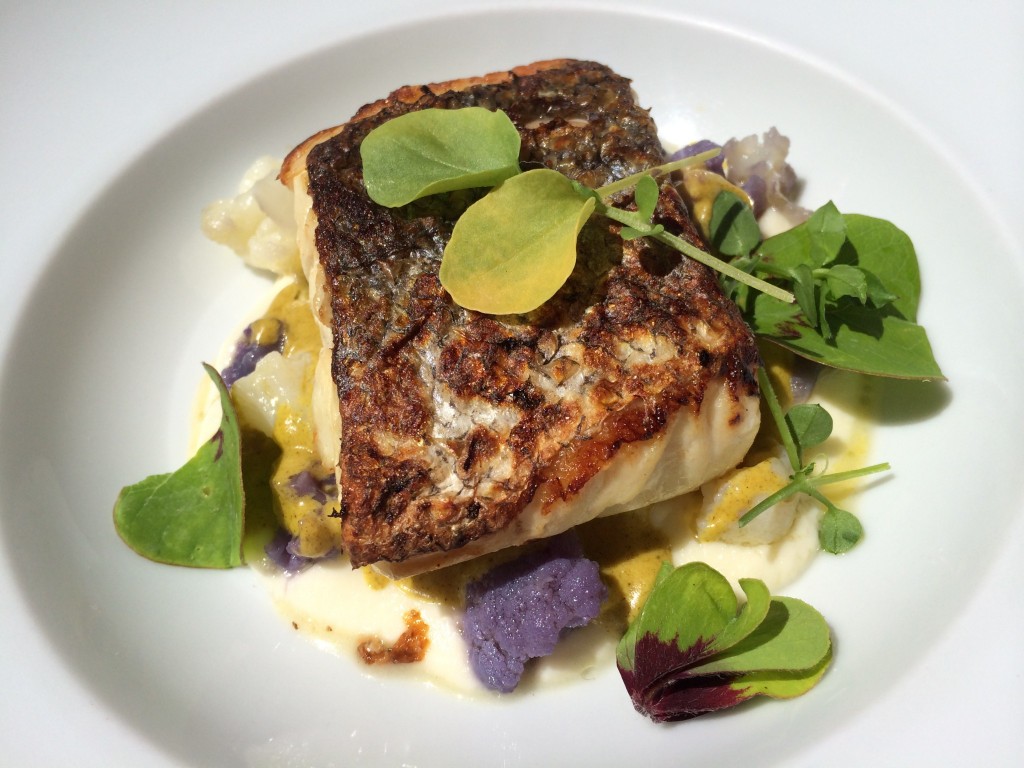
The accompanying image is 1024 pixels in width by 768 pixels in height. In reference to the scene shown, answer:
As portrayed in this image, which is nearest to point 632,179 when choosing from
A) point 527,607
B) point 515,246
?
point 515,246

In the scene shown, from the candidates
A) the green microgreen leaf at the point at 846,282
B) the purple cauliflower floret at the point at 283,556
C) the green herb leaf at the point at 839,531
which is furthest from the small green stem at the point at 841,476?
the purple cauliflower floret at the point at 283,556

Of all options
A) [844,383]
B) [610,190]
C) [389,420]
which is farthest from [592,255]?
[844,383]

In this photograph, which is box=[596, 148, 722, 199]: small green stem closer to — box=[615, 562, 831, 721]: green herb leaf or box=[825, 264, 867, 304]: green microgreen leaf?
box=[825, 264, 867, 304]: green microgreen leaf

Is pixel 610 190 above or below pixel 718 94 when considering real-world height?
above

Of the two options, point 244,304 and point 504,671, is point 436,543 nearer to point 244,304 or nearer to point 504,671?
point 504,671

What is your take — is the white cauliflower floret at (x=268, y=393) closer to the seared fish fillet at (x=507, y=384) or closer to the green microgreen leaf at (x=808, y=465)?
the seared fish fillet at (x=507, y=384)

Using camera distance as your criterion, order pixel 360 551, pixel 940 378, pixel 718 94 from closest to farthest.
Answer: pixel 360 551, pixel 940 378, pixel 718 94
